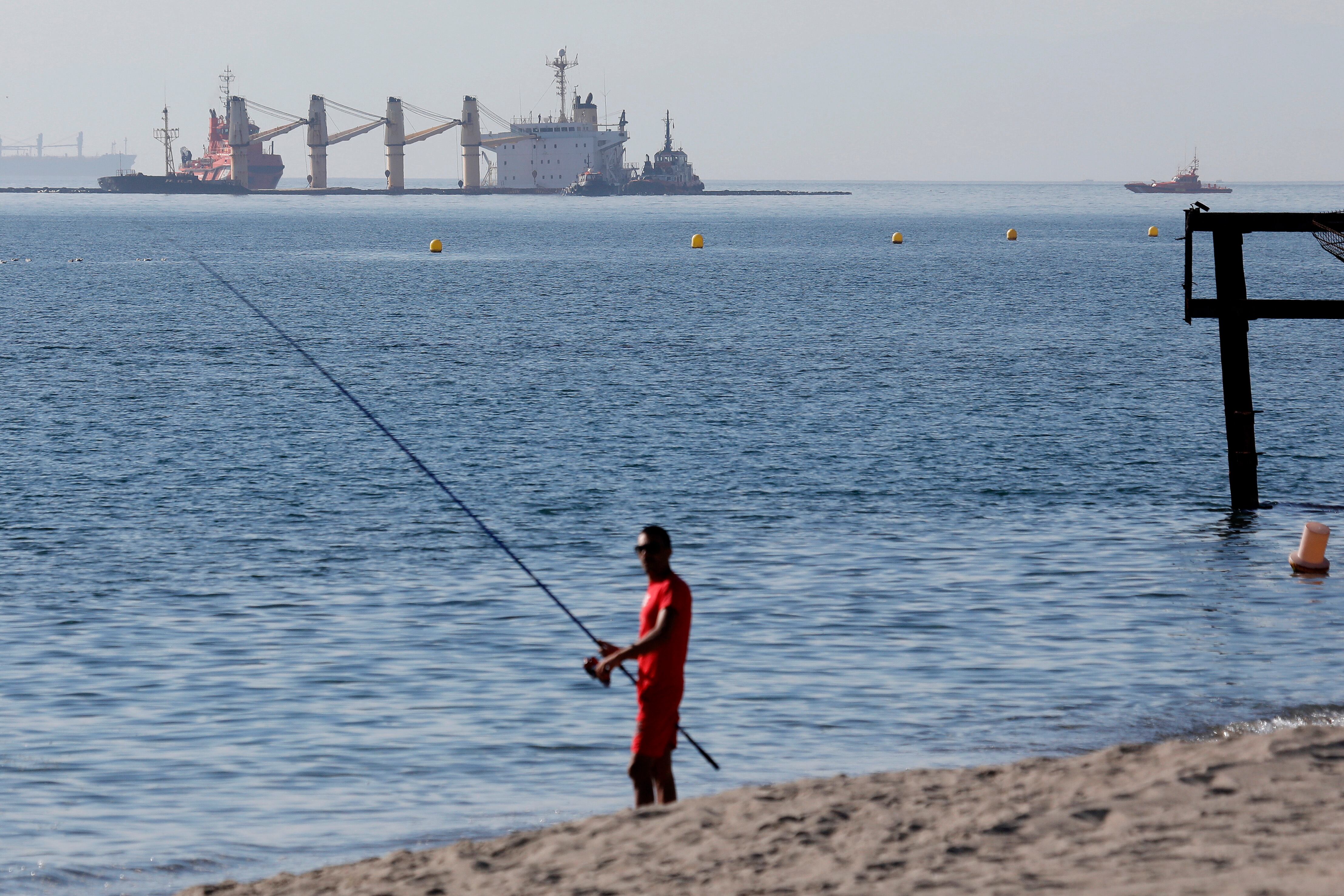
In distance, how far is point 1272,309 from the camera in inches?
779

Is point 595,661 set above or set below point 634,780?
above

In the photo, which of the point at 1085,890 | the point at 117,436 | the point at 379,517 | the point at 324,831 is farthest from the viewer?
the point at 117,436

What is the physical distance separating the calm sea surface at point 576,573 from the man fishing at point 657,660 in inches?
70.3

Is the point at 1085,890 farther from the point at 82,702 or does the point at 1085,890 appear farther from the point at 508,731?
the point at 82,702

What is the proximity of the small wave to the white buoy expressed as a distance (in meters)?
5.40

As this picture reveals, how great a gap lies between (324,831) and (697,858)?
10.7 feet

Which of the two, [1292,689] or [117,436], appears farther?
[117,436]

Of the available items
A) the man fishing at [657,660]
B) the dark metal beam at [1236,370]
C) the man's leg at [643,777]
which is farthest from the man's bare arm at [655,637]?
the dark metal beam at [1236,370]

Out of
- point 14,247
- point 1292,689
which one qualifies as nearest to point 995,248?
point 14,247

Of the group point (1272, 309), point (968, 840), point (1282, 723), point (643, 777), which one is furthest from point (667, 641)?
point (1272, 309)

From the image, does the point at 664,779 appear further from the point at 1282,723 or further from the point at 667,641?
the point at 1282,723

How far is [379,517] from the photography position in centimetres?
2198

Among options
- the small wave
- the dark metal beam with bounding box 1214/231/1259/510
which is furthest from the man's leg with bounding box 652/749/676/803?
the dark metal beam with bounding box 1214/231/1259/510

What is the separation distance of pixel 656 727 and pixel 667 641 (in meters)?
0.59
